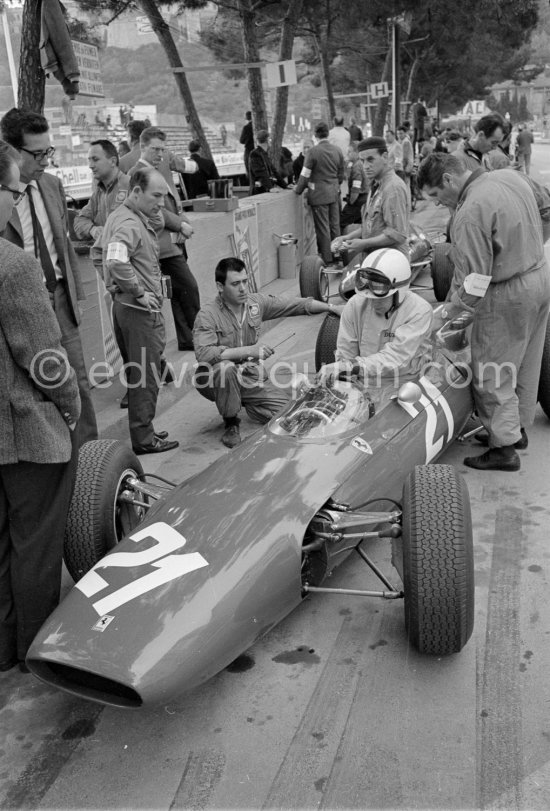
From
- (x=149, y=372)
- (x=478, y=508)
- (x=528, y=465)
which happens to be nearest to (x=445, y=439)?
(x=478, y=508)

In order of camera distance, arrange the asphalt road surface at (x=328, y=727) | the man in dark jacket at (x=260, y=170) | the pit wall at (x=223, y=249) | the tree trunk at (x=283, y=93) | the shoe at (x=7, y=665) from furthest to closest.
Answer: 1. the tree trunk at (x=283, y=93)
2. the man in dark jacket at (x=260, y=170)
3. the pit wall at (x=223, y=249)
4. the shoe at (x=7, y=665)
5. the asphalt road surface at (x=328, y=727)

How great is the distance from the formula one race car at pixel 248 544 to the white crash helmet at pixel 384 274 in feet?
2.22

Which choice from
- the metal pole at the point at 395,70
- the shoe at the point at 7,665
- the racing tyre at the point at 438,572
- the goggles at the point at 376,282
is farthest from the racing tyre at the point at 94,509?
the metal pole at the point at 395,70

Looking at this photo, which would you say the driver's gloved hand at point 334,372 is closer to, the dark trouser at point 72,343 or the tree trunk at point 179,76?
the dark trouser at point 72,343

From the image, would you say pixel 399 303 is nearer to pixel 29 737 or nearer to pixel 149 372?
pixel 149 372

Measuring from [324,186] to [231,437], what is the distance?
745 centimetres

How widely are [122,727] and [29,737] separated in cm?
35

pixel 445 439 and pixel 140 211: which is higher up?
pixel 140 211

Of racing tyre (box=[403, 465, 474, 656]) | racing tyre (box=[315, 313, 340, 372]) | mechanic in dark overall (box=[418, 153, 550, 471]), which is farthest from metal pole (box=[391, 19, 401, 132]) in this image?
racing tyre (box=[403, 465, 474, 656])

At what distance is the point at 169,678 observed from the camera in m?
2.81

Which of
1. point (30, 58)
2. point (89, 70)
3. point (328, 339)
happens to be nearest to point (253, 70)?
point (89, 70)

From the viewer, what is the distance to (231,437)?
20.1 feet

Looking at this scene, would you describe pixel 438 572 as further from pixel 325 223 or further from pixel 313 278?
pixel 325 223

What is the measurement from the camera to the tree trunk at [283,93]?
697 inches
